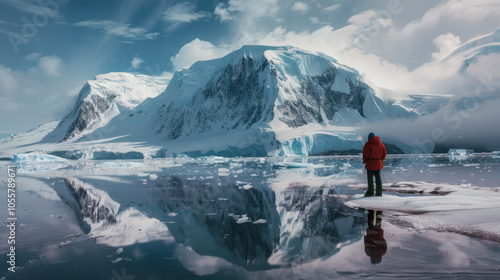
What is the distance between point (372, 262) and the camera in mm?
4141

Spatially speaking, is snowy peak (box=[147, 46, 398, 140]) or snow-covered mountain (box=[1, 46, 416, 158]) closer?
snow-covered mountain (box=[1, 46, 416, 158])

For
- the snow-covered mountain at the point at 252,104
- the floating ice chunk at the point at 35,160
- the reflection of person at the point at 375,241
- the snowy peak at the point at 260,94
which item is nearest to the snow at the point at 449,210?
the reflection of person at the point at 375,241

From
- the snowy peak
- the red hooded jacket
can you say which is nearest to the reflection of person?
the red hooded jacket

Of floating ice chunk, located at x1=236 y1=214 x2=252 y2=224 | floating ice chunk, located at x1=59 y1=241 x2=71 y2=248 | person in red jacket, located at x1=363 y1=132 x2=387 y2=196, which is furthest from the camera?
person in red jacket, located at x1=363 y1=132 x2=387 y2=196

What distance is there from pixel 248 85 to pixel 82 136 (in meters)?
61.8

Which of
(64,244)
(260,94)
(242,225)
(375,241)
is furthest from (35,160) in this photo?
(375,241)

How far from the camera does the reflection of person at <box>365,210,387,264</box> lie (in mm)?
4426

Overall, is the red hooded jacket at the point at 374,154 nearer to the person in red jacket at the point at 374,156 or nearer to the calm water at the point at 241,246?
the person in red jacket at the point at 374,156

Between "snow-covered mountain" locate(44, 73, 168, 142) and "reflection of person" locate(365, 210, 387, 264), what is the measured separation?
125 metres

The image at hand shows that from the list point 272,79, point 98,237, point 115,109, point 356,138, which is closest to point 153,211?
point 98,237

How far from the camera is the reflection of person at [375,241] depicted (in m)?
A: 4.43

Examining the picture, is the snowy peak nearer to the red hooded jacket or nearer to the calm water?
the red hooded jacket

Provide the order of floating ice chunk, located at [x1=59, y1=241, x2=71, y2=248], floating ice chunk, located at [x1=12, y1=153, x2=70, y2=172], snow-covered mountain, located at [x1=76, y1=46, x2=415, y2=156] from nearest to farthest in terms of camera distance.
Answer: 1. floating ice chunk, located at [x1=59, y1=241, x2=71, y2=248]
2. floating ice chunk, located at [x1=12, y1=153, x2=70, y2=172]
3. snow-covered mountain, located at [x1=76, y1=46, x2=415, y2=156]

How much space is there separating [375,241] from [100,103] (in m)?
136
